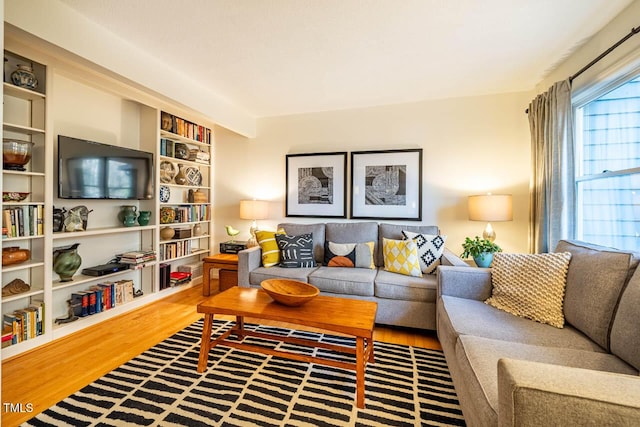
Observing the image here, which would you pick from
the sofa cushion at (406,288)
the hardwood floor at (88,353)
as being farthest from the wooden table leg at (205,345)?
the sofa cushion at (406,288)

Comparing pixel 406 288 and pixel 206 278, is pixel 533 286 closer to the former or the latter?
pixel 406 288

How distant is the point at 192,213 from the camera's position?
3.78 m

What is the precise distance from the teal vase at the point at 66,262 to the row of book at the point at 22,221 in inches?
11.5

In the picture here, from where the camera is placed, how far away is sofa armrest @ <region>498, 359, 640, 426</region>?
2.30 feet

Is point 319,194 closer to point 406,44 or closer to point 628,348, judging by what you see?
point 406,44

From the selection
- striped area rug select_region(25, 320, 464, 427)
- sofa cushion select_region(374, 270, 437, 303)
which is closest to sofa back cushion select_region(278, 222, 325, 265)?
sofa cushion select_region(374, 270, 437, 303)

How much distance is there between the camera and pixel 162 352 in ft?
6.89

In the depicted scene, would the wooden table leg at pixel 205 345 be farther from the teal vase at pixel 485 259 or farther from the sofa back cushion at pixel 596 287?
the teal vase at pixel 485 259

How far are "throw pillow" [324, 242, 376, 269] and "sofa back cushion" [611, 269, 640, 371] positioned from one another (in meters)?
1.81

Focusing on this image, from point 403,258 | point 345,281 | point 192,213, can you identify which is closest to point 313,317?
point 345,281

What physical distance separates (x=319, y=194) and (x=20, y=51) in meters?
2.85

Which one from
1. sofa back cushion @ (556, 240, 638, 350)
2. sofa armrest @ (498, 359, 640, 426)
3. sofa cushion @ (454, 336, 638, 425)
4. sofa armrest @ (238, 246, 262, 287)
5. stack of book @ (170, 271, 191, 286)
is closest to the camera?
sofa armrest @ (498, 359, 640, 426)

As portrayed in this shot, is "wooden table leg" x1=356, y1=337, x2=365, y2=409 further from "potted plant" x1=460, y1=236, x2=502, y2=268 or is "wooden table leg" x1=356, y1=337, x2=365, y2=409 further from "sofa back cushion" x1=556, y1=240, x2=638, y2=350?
"potted plant" x1=460, y1=236, x2=502, y2=268

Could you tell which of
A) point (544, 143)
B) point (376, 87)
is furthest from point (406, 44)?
point (544, 143)
